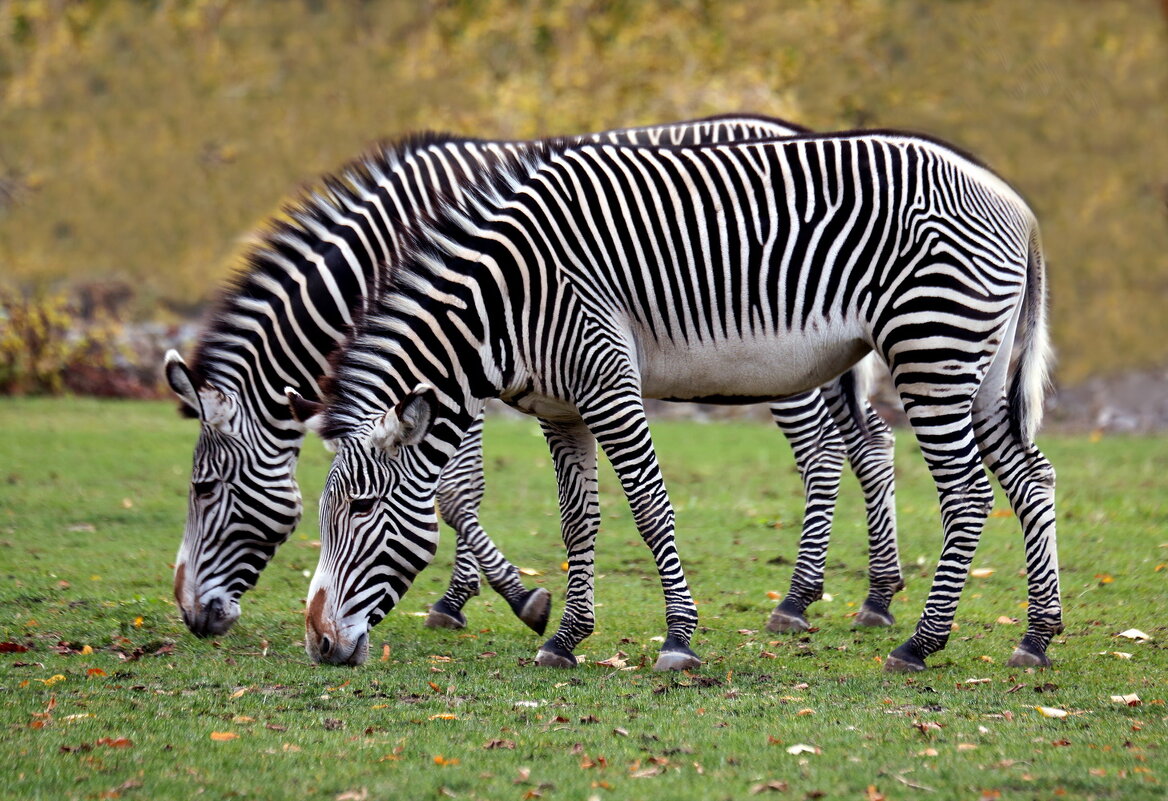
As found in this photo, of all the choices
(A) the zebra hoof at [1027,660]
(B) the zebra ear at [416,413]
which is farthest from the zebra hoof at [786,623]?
(B) the zebra ear at [416,413]

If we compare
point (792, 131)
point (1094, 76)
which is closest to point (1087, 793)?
point (792, 131)

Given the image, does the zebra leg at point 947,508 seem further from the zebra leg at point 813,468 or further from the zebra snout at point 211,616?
the zebra snout at point 211,616

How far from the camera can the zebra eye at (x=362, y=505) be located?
18.2 feet

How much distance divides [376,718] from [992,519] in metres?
7.31

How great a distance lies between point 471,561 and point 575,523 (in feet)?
4.14

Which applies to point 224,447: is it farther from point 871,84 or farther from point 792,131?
point 871,84

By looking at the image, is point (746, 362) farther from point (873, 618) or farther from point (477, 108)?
point (477, 108)

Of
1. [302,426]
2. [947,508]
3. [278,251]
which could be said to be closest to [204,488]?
[302,426]

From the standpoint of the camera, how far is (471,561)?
23.9 feet

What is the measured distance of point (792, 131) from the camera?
800cm

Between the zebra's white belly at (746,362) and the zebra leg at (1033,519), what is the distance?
86cm

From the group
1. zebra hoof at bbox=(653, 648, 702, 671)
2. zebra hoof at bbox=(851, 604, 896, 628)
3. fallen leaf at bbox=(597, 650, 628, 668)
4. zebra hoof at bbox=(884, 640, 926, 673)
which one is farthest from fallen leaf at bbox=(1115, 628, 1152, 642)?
fallen leaf at bbox=(597, 650, 628, 668)

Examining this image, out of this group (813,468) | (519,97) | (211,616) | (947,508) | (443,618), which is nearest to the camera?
(947,508)

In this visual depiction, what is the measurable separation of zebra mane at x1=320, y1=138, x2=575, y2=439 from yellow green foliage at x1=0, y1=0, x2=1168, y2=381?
14.6 m
